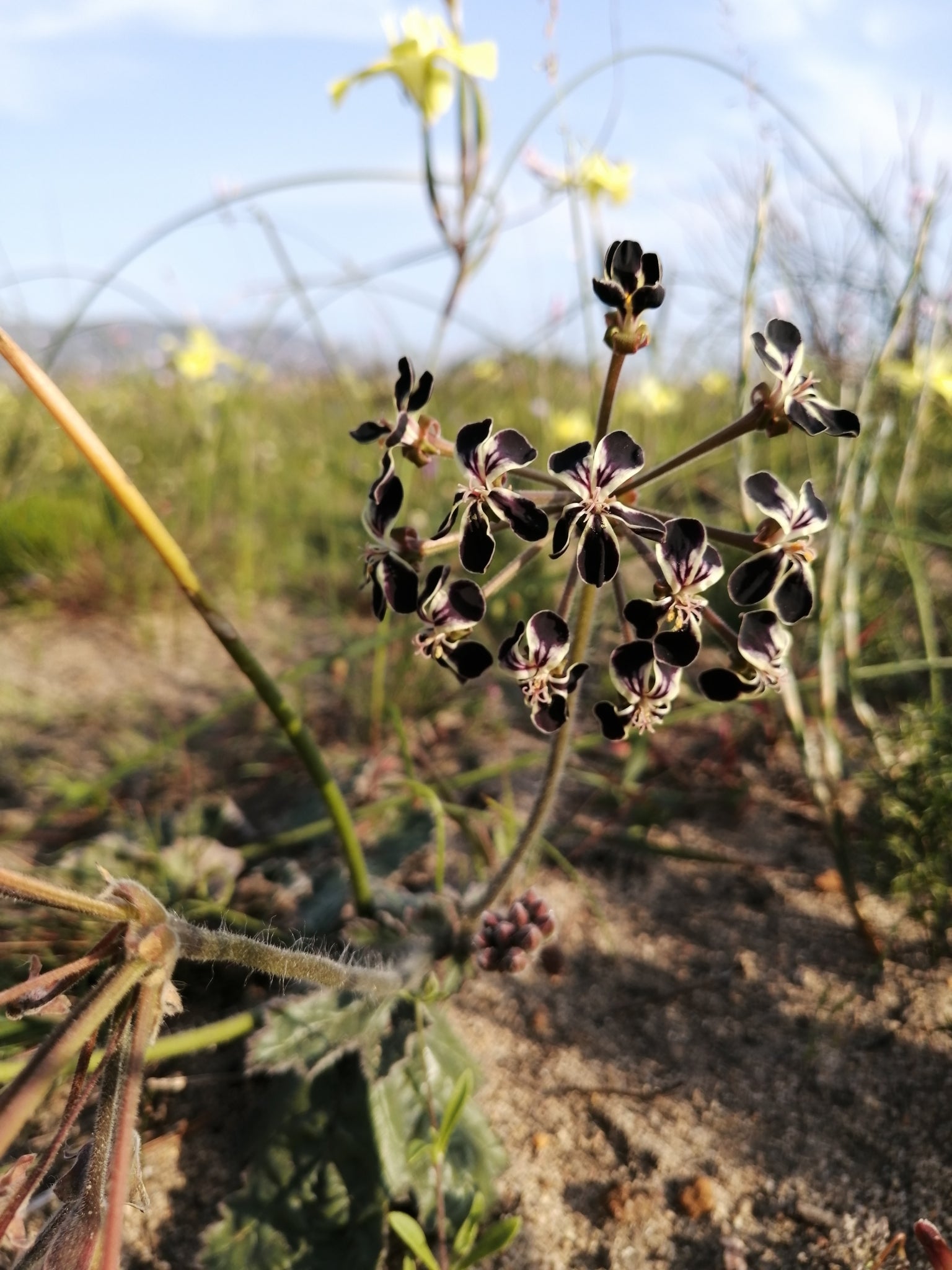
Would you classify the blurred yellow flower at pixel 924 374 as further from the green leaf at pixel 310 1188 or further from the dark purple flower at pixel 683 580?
the green leaf at pixel 310 1188

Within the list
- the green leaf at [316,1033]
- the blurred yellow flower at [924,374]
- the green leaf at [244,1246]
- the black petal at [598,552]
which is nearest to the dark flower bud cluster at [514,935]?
the green leaf at [316,1033]

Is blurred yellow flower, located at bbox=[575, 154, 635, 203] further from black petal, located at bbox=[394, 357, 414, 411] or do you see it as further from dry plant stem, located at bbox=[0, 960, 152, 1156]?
dry plant stem, located at bbox=[0, 960, 152, 1156]

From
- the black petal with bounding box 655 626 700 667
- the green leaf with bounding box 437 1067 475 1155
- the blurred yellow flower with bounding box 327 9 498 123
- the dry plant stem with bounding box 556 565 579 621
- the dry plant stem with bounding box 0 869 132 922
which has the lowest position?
the green leaf with bounding box 437 1067 475 1155

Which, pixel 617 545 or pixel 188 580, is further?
pixel 188 580

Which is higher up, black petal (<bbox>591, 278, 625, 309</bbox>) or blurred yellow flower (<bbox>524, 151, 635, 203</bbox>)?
blurred yellow flower (<bbox>524, 151, 635, 203</bbox>)

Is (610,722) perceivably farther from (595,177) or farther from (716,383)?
(716,383)

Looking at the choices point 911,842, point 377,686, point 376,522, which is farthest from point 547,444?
point 376,522

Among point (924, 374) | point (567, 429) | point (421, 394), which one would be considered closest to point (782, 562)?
point (421, 394)

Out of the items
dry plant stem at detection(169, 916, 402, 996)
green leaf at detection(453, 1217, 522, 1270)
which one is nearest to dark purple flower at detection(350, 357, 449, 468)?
dry plant stem at detection(169, 916, 402, 996)
